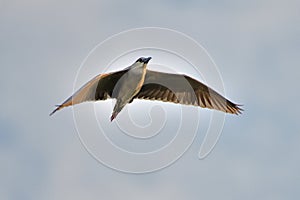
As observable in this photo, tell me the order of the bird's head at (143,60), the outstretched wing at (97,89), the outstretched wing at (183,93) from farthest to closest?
the outstretched wing at (183,93)
the bird's head at (143,60)
the outstretched wing at (97,89)

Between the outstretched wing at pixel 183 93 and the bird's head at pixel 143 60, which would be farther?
the outstretched wing at pixel 183 93

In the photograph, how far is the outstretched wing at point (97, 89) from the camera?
1967 cm

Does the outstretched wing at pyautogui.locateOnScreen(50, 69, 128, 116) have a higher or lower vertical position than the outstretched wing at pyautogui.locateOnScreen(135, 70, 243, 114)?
lower

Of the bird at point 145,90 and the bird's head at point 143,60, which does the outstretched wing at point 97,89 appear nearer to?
the bird at point 145,90

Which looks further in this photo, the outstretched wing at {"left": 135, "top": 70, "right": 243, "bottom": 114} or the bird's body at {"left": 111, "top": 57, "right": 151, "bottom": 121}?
the outstretched wing at {"left": 135, "top": 70, "right": 243, "bottom": 114}

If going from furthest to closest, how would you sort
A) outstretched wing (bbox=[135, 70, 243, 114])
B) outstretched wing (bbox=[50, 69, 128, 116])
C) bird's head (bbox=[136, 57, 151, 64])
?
outstretched wing (bbox=[135, 70, 243, 114]) < bird's head (bbox=[136, 57, 151, 64]) < outstretched wing (bbox=[50, 69, 128, 116])

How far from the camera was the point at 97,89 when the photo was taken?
20984 millimetres

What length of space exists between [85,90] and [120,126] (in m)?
1.72

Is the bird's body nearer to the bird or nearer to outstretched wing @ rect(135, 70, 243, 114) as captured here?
the bird

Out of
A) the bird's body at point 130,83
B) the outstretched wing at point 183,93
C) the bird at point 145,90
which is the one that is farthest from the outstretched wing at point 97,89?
the outstretched wing at point 183,93

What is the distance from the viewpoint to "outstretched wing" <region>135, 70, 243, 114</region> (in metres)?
22.0

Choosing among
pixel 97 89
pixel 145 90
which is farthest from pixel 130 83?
pixel 145 90

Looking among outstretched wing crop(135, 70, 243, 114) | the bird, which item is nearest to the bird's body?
the bird

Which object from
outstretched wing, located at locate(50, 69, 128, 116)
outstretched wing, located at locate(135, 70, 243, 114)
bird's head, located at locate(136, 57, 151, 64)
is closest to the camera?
outstretched wing, located at locate(50, 69, 128, 116)
